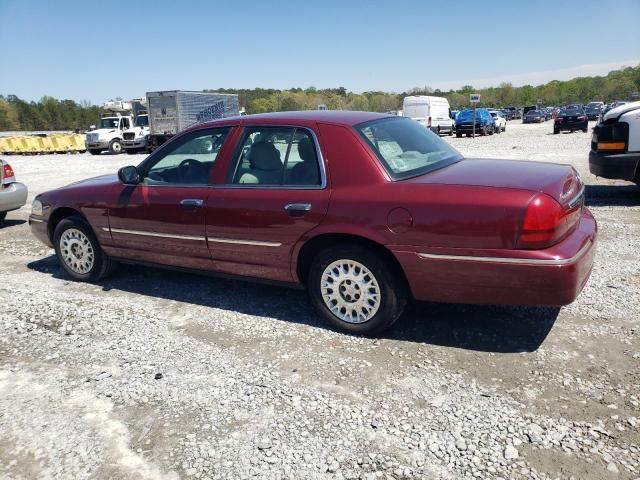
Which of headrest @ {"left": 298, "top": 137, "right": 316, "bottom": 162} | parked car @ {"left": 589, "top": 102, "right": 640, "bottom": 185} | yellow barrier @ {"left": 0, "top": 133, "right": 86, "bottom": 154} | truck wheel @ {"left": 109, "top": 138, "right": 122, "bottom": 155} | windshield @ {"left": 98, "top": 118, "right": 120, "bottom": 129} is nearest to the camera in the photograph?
headrest @ {"left": 298, "top": 137, "right": 316, "bottom": 162}

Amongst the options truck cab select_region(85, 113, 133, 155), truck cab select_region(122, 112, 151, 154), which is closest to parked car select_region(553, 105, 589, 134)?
truck cab select_region(122, 112, 151, 154)

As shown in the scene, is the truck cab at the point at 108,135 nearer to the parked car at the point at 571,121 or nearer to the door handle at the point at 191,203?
the parked car at the point at 571,121

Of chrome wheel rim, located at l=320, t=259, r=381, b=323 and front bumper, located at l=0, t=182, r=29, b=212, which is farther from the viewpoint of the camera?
front bumper, located at l=0, t=182, r=29, b=212

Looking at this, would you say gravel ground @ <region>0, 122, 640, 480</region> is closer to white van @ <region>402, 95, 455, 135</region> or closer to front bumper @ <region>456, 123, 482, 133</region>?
white van @ <region>402, 95, 455, 135</region>

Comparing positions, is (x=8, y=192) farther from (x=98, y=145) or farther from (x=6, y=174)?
(x=98, y=145)

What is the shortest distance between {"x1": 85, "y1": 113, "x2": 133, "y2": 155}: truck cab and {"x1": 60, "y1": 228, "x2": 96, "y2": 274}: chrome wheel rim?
25.9 metres

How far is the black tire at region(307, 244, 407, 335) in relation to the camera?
3.70 m

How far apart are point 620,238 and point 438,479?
5.01 meters

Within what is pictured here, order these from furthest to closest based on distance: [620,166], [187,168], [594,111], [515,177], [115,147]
→ [594,111]
[115,147]
[620,166]
[187,168]
[515,177]

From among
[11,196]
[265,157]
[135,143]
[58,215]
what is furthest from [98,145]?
[265,157]

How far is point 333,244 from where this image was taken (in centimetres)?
388

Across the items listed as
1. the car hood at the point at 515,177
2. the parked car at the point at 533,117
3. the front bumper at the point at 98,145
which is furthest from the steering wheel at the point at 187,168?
the parked car at the point at 533,117

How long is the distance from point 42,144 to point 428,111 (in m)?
23.6

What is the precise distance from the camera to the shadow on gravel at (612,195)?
8438 mm
